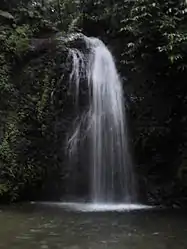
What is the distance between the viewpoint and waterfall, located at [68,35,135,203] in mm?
9852

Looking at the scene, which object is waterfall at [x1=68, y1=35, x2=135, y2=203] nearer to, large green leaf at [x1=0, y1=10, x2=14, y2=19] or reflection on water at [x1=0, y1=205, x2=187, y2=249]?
reflection on water at [x1=0, y1=205, x2=187, y2=249]

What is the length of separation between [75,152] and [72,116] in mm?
948

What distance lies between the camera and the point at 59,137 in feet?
34.9

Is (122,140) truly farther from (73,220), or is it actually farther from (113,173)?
(73,220)

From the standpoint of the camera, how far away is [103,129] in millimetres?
10508

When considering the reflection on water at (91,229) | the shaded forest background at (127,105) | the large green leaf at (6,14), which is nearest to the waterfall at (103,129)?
the shaded forest background at (127,105)

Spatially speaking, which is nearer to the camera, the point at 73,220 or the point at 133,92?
the point at 73,220

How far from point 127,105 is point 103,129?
871 millimetres

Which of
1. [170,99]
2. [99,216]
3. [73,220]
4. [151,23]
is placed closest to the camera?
[73,220]

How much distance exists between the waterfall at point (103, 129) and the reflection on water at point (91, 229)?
5.26 ft

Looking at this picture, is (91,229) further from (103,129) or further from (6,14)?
(6,14)

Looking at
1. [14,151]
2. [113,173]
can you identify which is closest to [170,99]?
[113,173]

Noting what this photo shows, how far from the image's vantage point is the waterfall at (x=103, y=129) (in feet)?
32.3

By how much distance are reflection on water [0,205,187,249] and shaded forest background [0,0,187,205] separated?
5.76 feet
